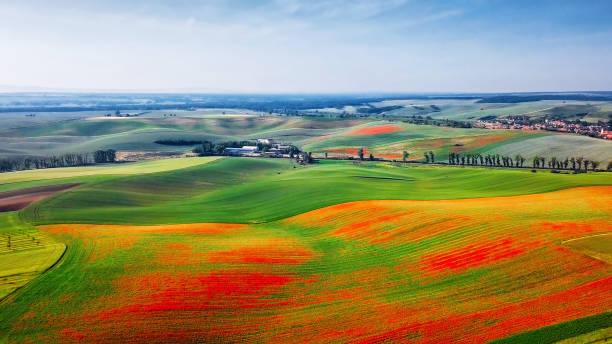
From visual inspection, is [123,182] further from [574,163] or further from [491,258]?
[574,163]

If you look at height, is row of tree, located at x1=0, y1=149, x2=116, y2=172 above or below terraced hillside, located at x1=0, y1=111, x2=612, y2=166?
below

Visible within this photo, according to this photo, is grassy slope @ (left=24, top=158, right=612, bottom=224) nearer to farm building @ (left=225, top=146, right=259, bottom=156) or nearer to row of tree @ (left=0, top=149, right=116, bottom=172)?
row of tree @ (left=0, top=149, right=116, bottom=172)

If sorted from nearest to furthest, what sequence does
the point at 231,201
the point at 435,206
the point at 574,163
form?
1. the point at 435,206
2. the point at 231,201
3. the point at 574,163

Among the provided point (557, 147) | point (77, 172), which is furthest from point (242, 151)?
point (557, 147)

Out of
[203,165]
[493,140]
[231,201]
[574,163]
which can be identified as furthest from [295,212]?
[493,140]

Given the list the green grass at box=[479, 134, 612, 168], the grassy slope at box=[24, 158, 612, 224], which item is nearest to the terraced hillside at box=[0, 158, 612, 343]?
the grassy slope at box=[24, 158, 612, 224]

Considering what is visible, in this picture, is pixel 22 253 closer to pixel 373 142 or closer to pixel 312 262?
pixel 312 262
